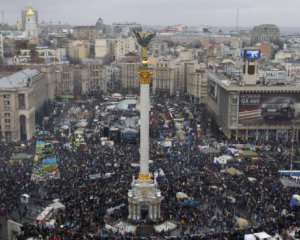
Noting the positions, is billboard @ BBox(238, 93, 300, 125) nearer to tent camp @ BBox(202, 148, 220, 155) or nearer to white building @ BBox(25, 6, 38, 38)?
tent camp @ BBox(202, 148, 220, 155)

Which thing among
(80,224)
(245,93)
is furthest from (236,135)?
(80,224)

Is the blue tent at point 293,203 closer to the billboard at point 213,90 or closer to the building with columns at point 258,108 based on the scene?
the building with columns at point 258,108

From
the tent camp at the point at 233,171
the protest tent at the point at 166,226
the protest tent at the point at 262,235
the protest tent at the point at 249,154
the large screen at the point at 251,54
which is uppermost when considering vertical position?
the large screen at the point at 251,54

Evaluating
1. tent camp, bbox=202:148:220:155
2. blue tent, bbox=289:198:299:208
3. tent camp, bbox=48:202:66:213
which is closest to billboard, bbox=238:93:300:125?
tent camp, bbox=202:148:220:155

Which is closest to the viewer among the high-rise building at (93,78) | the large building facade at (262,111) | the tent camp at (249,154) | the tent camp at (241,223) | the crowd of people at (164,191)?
the crowd of people at (164,191)

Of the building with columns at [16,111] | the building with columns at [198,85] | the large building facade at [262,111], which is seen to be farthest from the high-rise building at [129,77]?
the large building facade at [262,111]

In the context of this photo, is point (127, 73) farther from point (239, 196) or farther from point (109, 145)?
point (239, 196)

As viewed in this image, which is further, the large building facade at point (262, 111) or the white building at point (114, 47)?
the white building at point (114, 47)

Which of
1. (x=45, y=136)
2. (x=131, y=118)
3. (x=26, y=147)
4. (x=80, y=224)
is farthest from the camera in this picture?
(x=131, y=118)
